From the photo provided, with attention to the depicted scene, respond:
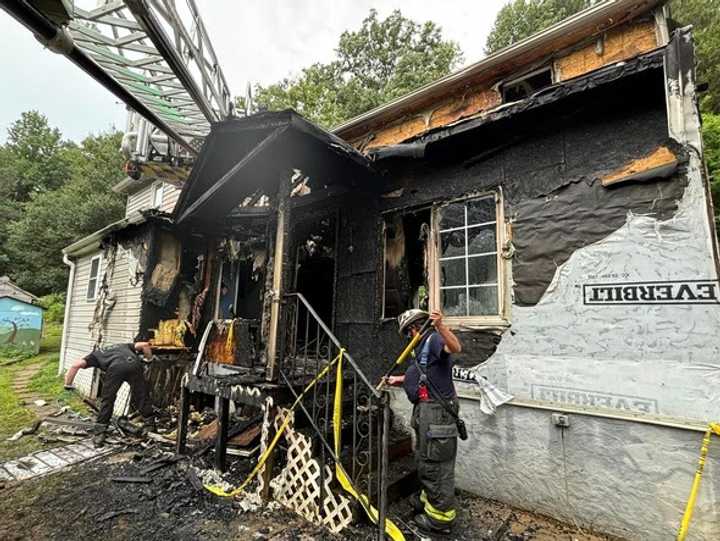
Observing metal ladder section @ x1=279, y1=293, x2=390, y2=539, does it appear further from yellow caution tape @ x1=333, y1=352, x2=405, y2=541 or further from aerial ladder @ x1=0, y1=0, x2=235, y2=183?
aerial ladder @ x1=0, y1=0, x2=235, y2=183

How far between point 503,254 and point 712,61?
13.2 m

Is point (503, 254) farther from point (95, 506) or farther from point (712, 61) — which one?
point (712, 61)

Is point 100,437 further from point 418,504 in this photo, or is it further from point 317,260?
point 418,504

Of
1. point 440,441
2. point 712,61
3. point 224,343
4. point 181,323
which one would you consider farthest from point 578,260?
point 712,61

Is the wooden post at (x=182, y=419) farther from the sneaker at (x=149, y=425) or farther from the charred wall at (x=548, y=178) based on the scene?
the charred wall at (x=548, y=178)

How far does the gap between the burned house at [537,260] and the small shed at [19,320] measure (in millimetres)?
14957

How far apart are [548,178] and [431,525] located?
12.4 ft

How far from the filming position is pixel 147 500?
141 inches

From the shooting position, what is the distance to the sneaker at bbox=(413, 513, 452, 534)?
9.57ft

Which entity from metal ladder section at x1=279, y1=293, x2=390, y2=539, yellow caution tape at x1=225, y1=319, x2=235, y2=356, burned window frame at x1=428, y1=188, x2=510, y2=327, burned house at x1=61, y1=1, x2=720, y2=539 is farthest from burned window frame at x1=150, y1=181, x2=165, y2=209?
burned window frame at x1=428, y1=188, x2=510, y2=327

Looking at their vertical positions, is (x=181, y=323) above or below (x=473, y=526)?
Answer: above

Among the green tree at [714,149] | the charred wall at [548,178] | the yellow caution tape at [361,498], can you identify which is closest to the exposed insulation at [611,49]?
the charred wall at [548,178]

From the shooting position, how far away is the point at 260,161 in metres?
4.13

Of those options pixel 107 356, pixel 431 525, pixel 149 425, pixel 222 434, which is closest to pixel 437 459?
pixel 431 525
